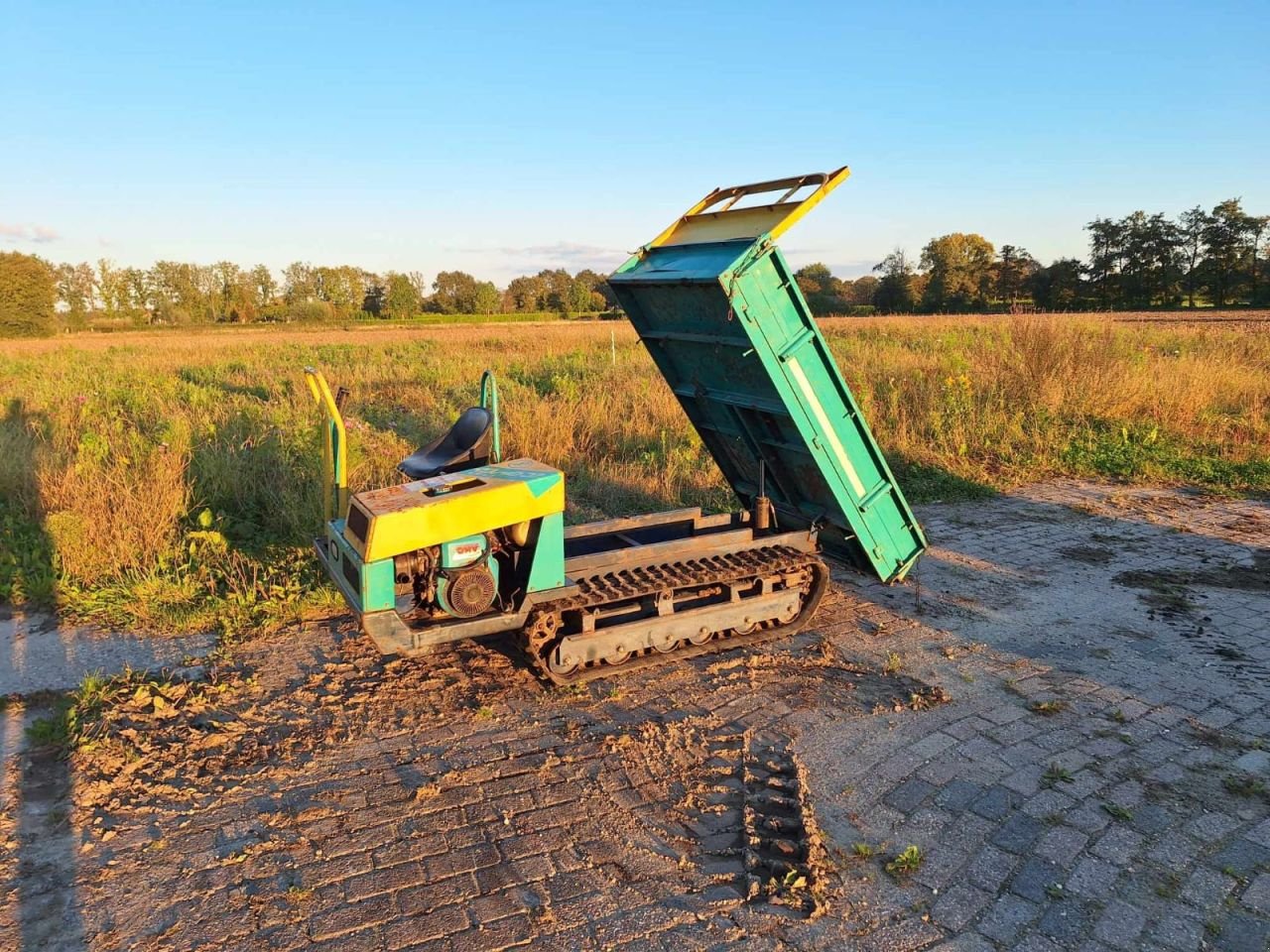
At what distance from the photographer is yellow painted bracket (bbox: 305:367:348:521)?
4.61 meters

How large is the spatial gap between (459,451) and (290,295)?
83.4 metres

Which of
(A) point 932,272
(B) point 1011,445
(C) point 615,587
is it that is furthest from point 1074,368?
(A) point 932,272

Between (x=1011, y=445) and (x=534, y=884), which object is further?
(x=1011, y=445)

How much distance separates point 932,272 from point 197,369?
160ft

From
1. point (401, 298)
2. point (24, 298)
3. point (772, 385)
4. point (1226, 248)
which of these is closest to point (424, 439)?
point (772, 385)

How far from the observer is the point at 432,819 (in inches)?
141

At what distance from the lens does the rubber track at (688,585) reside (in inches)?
186

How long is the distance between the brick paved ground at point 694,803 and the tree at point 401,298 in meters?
70.7

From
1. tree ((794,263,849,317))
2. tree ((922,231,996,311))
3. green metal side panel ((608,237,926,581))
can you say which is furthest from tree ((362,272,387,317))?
green metal side panel ((608,237,926,581))

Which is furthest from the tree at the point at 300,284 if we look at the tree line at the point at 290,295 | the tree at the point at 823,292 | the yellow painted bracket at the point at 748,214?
the yellow painted bracket at the point at 748,214

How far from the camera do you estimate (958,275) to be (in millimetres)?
53500

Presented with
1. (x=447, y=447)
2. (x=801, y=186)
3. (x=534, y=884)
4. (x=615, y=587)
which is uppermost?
(x=801, y=186)

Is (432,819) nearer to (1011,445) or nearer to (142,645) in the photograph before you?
(142,645)

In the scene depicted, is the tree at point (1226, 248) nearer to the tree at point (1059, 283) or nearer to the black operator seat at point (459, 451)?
the tree at point (1059, 283)
